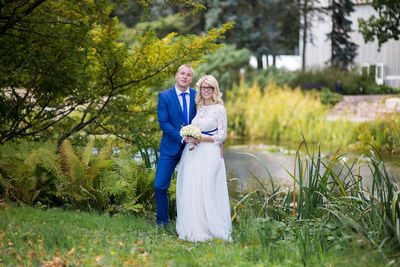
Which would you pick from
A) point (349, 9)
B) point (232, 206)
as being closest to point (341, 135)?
point (232, 206)

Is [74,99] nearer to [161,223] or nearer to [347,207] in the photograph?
[161,223]

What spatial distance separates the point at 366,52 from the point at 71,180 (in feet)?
108

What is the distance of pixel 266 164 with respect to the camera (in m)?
10.8

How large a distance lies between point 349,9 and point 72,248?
30963 millimetres

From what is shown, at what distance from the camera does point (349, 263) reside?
11.8 ft

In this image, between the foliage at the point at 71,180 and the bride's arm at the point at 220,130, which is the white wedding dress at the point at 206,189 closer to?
the bride's arm at the point at 220,130

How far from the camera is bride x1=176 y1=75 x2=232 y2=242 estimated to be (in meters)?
5.12

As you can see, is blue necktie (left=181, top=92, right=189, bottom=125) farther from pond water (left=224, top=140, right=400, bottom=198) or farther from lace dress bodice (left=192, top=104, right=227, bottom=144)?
pond water (left=224, top=140, right=400, bottom=198)

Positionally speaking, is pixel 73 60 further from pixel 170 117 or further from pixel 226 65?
pixel 226 65

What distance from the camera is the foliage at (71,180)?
5.98 m

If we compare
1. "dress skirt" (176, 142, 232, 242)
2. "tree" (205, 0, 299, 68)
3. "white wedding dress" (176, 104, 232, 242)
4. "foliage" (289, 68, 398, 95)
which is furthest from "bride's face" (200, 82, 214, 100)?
"foliage" (289, 68, 398, 95)

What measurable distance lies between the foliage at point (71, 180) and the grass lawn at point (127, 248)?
2.94ft

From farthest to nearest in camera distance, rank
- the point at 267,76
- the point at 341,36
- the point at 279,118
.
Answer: the point at 341,36 → the point at 267,76 → the point at 279,118

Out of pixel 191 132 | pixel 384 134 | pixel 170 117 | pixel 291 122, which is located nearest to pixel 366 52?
pixel 291 122
